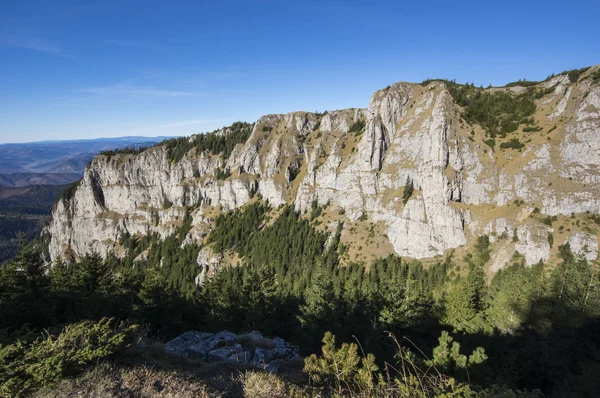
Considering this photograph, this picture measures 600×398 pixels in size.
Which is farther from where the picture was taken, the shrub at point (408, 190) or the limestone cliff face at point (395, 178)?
the shrub at point (408, 190)

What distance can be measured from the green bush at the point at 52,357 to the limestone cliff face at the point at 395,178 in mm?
99444

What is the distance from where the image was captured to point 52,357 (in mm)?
8531

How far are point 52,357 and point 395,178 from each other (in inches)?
4702

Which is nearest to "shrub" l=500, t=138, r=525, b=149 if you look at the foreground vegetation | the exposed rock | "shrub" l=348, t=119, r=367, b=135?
the exposed rock

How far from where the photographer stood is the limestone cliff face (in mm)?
88000

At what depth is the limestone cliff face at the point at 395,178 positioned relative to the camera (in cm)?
8800

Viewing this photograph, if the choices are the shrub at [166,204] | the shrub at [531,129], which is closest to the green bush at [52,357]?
the shrub at [531,129]

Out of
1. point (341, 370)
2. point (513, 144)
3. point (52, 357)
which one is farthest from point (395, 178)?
point (52, 357)

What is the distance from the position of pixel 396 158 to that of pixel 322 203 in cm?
3798

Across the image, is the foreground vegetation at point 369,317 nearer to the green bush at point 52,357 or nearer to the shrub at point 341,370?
the shrub at point 341,370

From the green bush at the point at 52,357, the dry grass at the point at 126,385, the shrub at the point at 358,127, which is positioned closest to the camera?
the green bush at the point at 52,357

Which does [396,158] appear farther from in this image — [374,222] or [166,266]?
[166,266]

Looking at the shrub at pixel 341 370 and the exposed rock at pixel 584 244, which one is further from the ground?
the shrub at pixel 341 370

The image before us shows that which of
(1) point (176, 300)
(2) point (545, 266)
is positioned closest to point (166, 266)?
(1) point (176, 300)
